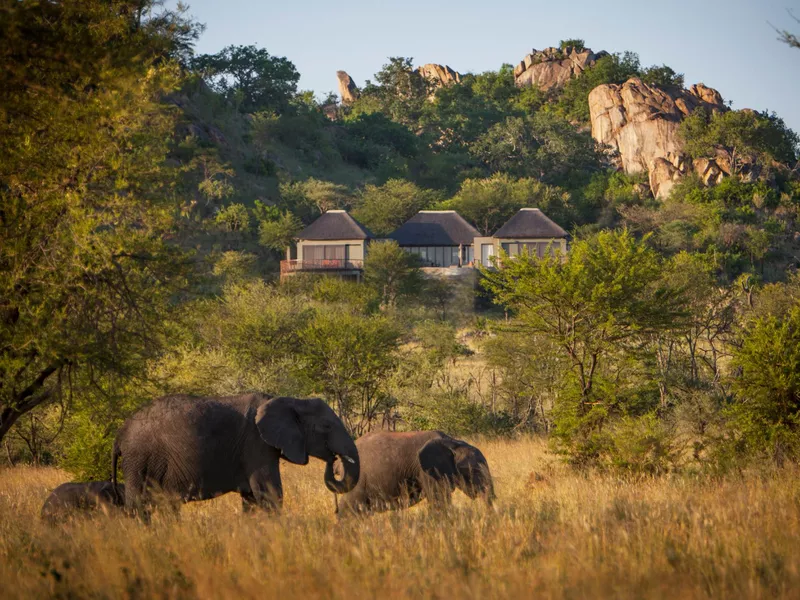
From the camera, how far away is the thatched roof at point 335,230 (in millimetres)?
70750

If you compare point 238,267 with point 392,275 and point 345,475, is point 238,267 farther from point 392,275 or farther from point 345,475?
point 345,475

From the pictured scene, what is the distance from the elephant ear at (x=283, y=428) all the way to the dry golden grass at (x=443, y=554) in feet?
5.40

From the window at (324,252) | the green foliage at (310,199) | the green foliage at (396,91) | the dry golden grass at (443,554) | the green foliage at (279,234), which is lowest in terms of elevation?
the dry golden grass at (443,554)

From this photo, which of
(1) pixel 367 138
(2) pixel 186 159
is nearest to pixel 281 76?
(1) pixel 367 138

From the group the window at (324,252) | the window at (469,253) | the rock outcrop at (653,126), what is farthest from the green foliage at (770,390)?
the rock outcrop at (653,126)

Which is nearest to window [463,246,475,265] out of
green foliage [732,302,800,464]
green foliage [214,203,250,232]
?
green foliage [214,203,250,232]

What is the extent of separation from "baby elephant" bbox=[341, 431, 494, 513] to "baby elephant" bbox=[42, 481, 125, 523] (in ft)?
10.4

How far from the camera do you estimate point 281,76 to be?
117 meters

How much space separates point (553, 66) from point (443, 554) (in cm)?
14738

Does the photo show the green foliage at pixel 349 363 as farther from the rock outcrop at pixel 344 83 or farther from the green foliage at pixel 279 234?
the rock outcrop at pixel 344 83

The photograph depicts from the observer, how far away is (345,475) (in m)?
12.3

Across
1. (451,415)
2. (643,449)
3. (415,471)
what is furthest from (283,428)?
(451,415)

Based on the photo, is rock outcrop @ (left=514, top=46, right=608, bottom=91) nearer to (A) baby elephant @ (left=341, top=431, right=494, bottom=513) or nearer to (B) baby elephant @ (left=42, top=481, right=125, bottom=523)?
(A) baby elephant @ (left=341, top=431, right=494, bottom=513)

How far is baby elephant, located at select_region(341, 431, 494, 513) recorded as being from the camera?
1300 cm
